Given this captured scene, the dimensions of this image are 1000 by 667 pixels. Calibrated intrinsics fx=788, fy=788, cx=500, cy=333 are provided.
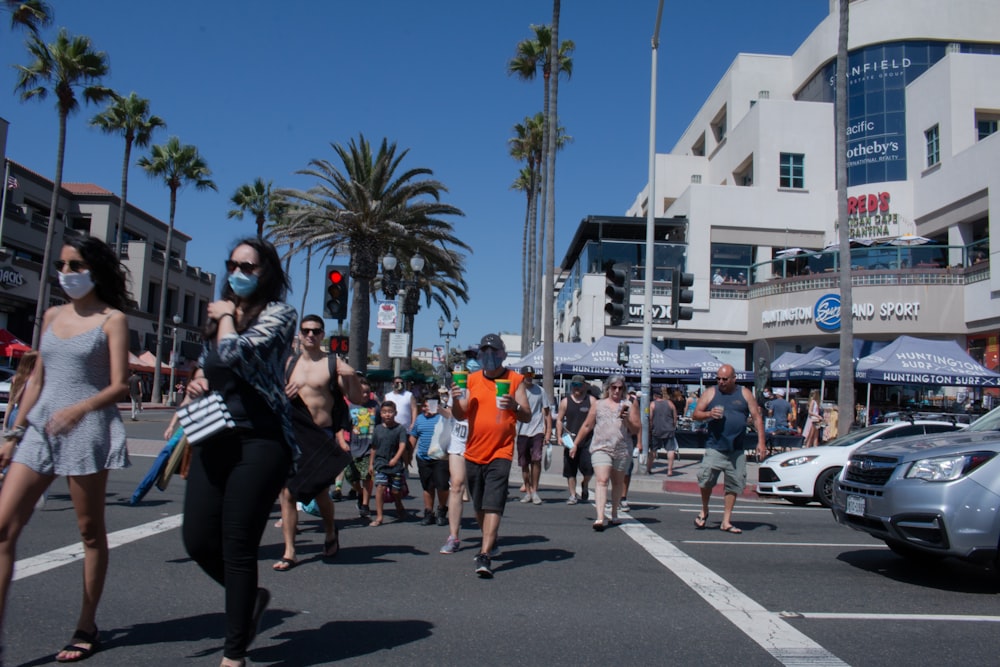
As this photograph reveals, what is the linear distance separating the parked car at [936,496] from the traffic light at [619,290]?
25.7 feet

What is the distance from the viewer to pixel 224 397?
3447mm

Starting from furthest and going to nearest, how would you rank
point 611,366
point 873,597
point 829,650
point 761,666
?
point 611,366
point 873,597
point 829,650
point 761,666

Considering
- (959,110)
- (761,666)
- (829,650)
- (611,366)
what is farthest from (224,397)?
(959,110)

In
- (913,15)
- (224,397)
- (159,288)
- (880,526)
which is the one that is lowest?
(880,526)

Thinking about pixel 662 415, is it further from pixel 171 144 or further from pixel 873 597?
pixel 171 144

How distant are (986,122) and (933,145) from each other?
190cm

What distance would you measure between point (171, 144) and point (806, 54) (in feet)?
106

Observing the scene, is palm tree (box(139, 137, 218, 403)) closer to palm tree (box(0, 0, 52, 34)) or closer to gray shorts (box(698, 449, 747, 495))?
palm tree (box(0, 0, 52, 34))

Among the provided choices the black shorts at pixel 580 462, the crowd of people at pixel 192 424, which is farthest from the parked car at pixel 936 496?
the crowd of people at pixel 192 424

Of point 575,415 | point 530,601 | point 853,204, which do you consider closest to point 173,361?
point 853,204

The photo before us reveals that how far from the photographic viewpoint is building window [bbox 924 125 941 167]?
3073 cm

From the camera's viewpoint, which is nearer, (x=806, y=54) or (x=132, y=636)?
(x=132, y=636)

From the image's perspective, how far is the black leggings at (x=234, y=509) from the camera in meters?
3.40

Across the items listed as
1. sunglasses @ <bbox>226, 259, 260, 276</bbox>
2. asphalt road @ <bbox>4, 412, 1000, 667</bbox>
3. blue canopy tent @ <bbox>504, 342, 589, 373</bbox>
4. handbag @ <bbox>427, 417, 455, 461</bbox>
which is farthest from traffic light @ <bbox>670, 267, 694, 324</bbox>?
sunglasses @ <bbox>226, 259, 260, 276</bbox>
